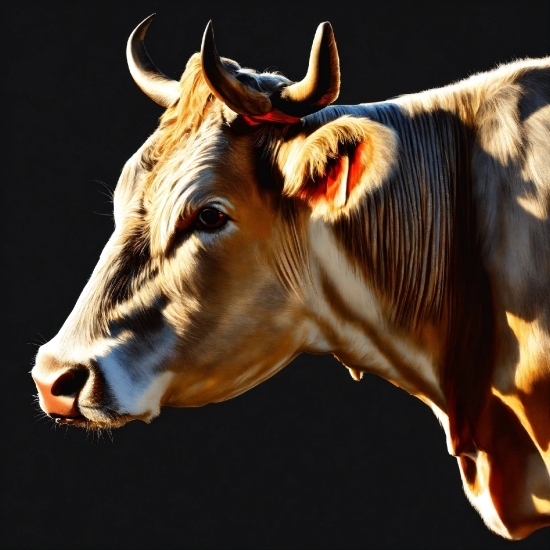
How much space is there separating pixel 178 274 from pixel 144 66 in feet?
4.57

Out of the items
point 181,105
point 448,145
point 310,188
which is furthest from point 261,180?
point 448,145

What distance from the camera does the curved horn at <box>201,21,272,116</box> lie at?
4141 mm

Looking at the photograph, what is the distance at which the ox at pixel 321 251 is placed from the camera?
436cm

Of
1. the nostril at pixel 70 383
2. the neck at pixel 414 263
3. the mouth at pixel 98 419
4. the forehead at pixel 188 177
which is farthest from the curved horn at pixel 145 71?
the mouth at pixel 98 419

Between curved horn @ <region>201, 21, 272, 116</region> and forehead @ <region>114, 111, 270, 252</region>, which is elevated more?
curved horn @ <region>201, 21, 272, 116</region>

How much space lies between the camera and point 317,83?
14.1 ft

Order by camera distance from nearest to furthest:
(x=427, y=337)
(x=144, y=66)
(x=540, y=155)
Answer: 1. (x=540, y=155)
2. (x=427, y=337)
3. (x=144, y=66)

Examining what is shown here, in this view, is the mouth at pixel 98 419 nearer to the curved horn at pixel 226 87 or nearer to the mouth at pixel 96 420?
the mouth at pixel 96 420

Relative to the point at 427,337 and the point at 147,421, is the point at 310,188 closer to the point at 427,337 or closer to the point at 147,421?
the point at 427,337

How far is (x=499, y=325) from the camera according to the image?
177 inches

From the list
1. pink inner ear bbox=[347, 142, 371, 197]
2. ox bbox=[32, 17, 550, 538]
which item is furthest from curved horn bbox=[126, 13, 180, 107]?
pink inner ear bbox=[347, 142, 371, 197]

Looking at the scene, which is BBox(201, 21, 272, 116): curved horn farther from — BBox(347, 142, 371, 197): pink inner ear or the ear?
BBox(347, 142, 371, 197): pink inner ear

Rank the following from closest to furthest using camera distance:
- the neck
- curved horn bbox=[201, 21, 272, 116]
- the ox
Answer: curved horn bbox=[201, 21, 272, 116] → the ox → the neck

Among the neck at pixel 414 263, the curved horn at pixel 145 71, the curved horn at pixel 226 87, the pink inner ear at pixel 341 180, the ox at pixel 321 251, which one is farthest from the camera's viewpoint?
the curved horn at pixel 145 71
